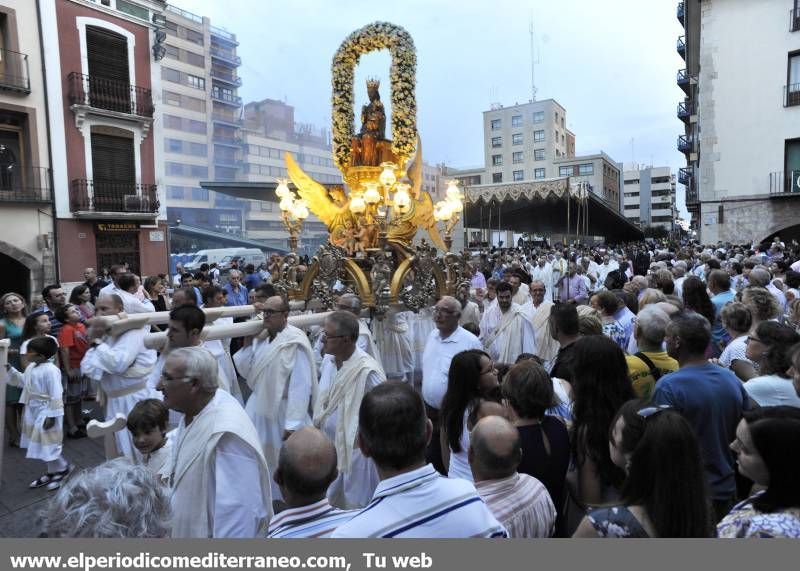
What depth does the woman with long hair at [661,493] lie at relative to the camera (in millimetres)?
1585

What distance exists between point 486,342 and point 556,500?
3526mm

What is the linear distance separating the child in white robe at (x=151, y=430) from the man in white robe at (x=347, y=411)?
0.98m

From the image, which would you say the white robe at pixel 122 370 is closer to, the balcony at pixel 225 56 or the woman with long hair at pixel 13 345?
the woman with long hair at pixel 13 345

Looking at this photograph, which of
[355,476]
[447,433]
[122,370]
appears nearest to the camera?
[447,433]

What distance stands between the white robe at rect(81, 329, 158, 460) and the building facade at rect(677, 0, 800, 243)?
63.6 feet

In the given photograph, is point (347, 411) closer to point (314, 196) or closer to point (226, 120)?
point (314, 196)

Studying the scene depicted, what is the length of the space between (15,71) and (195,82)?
31.3 m

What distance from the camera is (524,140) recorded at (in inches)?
2355

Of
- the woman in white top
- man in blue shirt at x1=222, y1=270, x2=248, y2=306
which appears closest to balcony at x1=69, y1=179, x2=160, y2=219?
man in blue shirt at x1=222, y1=270, x2=248, y2=306

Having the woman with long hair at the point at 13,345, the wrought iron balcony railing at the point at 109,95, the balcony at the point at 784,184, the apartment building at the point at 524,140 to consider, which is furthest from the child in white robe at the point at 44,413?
the apartment building at the point at 524,140

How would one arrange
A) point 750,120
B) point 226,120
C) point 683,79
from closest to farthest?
point 750,120 → point 683,79 → point 226,120

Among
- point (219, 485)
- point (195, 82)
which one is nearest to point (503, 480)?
point (219, 485)

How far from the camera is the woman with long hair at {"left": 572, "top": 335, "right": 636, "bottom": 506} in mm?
2410

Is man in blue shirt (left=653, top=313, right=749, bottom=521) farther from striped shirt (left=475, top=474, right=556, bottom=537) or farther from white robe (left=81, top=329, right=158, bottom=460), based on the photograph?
white robe (left=81, top=329, right=158, bottom=460)
